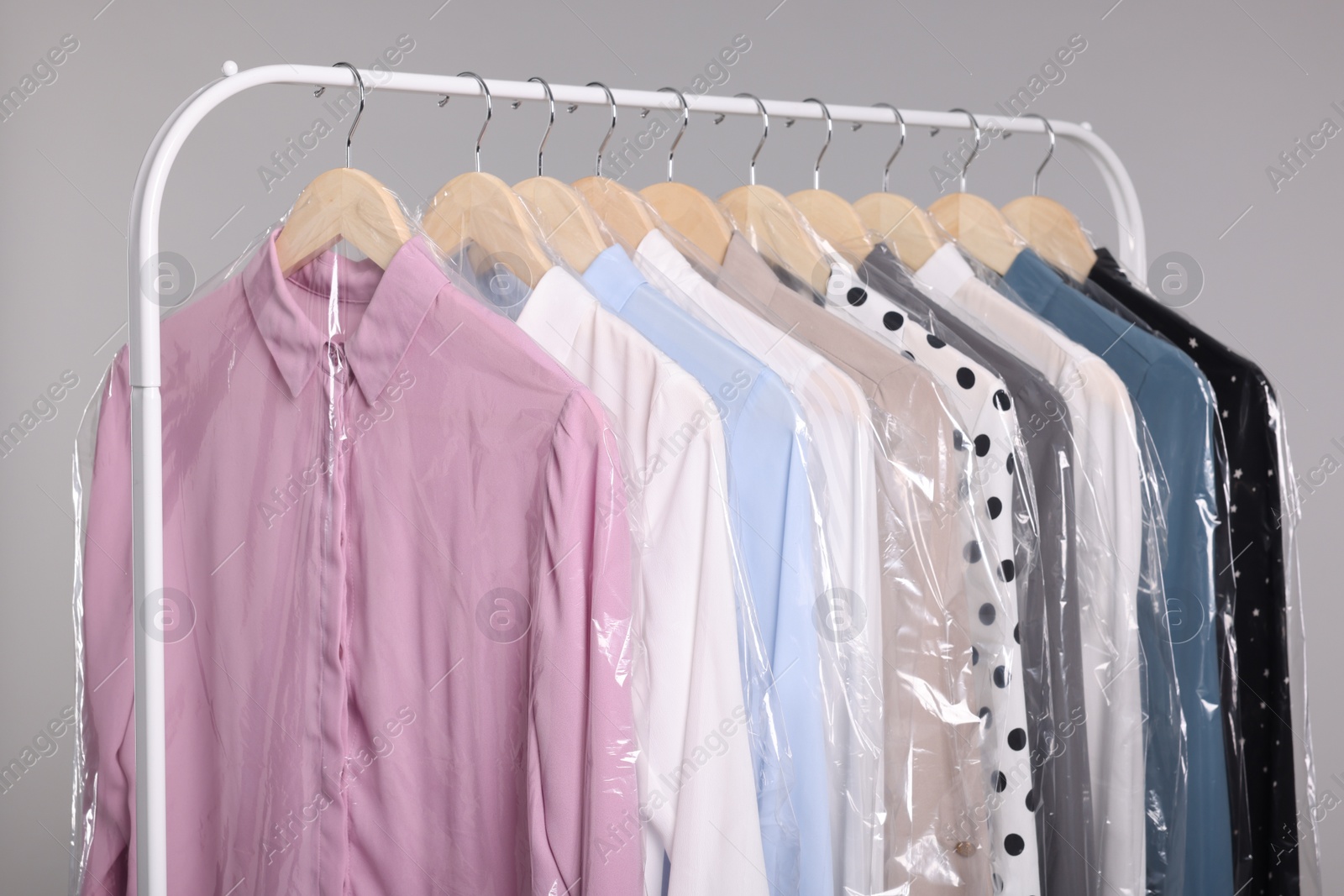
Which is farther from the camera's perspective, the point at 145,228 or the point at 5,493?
the point at 5,493

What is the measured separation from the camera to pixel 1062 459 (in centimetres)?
122

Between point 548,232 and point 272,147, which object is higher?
point 272,147

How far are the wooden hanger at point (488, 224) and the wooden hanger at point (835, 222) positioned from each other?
393mm

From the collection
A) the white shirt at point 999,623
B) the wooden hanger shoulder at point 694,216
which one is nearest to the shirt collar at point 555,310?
the wooden hanger shoulder at point 694,216

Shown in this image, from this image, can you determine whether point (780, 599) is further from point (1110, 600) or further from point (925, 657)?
point (1110, 600)

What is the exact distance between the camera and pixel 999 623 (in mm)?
1146

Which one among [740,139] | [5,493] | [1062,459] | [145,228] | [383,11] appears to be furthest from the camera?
[740,139]

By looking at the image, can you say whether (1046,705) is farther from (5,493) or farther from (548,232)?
(5,493)

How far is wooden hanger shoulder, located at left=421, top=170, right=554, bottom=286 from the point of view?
111cm

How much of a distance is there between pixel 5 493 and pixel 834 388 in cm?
175

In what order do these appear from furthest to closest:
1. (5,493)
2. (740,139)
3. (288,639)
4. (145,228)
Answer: (740,139)
(5,493)
(288,639)
(145,228)

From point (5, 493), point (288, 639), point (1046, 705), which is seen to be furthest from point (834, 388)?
point (5, 493)

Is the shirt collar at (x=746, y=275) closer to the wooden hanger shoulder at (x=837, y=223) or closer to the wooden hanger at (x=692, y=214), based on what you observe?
the wooden hanger at (x=692, y=214)

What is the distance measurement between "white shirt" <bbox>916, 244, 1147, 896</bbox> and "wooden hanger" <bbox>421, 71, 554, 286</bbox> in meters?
0.59
